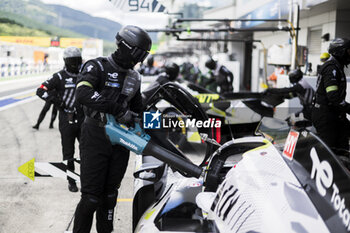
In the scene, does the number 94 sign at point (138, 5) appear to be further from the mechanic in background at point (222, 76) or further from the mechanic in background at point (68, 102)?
the mechanic in background at point (222, 76)

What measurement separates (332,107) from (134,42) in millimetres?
3347

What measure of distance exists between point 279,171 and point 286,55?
7930 millimetres

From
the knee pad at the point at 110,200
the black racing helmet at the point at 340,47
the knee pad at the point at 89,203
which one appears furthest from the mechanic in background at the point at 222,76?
the knee pad at the point at 89,203

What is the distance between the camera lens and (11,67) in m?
7.86

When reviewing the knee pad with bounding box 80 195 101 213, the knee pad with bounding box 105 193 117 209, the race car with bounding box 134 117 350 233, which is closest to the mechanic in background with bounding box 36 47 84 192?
the knee pad with bounding box 105 193 117 209

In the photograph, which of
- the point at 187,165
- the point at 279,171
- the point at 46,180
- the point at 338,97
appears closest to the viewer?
the point at 279,171

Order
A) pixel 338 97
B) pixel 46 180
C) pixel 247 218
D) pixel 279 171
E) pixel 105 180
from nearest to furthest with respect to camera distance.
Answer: pixel 247 218 → pixel 279 171 → pixel 105 180 → pixel 338 97 → pixel 46 180

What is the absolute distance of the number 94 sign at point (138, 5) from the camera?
600 centimetres

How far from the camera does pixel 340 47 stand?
17.8 ft

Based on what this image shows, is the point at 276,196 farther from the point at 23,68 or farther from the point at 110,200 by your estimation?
the point at 23,68

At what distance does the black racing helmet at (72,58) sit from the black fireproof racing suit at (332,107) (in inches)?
129

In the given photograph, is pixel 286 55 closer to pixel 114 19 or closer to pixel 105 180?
pixel 114 19

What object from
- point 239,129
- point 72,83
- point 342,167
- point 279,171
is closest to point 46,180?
point 72,83

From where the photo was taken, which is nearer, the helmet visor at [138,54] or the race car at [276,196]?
the race car at [276,196]
